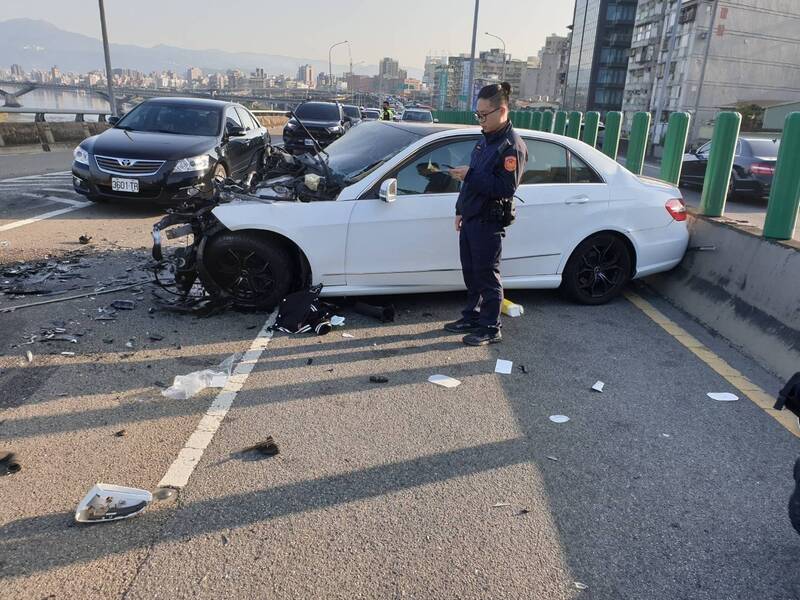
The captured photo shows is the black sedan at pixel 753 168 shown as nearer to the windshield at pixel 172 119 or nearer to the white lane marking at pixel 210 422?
the windshield at pixel 172 119

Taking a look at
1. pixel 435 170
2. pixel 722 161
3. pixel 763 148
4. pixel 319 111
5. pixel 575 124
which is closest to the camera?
pixel 435 170

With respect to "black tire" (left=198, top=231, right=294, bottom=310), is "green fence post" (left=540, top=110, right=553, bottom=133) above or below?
above

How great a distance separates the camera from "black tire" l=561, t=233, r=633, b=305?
18.5ft

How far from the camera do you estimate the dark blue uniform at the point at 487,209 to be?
4402 mm

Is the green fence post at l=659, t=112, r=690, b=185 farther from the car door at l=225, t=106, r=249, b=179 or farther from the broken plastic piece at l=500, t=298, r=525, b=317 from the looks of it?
the car door at l=225, t=106, r=249, b=179

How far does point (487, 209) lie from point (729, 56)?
9340cm

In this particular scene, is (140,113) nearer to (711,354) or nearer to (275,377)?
(275,377)

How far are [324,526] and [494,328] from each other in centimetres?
260

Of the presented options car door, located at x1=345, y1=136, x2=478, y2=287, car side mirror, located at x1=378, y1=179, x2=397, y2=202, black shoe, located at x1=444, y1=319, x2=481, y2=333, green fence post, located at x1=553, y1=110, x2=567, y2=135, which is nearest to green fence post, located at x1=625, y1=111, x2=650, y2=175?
car door, located at x1=345, y1=136, x2=478, y2=287

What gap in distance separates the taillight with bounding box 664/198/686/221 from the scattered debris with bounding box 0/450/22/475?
18.2 feet

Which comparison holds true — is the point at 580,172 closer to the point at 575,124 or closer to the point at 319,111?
the point at 575,124

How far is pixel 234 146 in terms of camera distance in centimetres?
991

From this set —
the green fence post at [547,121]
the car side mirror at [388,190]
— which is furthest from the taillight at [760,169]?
the car side mirror at [388,190]

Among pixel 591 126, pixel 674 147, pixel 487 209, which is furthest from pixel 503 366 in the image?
pixel 591 126
